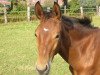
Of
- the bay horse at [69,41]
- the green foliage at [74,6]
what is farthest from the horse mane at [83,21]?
the green foliage at [74,6]

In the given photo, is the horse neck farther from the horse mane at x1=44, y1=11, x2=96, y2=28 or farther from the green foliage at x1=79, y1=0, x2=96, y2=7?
the green foliage at x1=79, y1=0, x2=96, y2=7

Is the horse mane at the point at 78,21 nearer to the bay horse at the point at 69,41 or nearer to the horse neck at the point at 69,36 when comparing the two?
the bay horse at the point at 69,41

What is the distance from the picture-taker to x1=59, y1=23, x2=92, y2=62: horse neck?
436 cm

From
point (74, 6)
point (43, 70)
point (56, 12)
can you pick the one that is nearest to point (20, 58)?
point (56, 12)

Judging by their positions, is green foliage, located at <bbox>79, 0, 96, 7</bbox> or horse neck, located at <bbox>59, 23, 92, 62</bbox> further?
green foliage, located at <bbox>79, 0, 96, 7</bbox>

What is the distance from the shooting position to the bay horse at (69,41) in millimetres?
3985

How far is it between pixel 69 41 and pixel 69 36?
0.27ft

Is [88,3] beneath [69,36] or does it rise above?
above

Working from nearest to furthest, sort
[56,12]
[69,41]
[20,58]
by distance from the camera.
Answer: [56,12] < [69,41] < [20,58]

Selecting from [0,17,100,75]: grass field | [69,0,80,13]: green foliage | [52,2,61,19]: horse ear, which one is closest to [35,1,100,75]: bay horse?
[52,2,61,19]: horse ear

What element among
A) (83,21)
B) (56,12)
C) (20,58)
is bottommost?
(20,58)

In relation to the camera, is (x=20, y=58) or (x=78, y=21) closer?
(x=78, y=21)

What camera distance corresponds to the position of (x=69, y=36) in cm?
449

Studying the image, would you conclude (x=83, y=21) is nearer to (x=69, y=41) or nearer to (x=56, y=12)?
A: (x=69, y=41)
